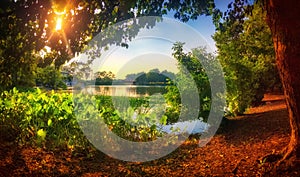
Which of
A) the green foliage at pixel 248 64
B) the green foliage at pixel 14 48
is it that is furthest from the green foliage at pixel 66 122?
the green foliage at pixel 248 64

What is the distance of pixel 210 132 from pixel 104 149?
12.4 feet

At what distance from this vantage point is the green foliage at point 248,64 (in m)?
11.2

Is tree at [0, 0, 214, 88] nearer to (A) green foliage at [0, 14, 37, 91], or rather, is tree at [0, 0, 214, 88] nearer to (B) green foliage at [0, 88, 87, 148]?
(A) green foliage at [0, 14, 37, 91]

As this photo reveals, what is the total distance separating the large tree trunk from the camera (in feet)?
16.1

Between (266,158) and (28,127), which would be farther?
(28,127)

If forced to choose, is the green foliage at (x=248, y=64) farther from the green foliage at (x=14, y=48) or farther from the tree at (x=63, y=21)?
the green foliage at (x=14, y=48)

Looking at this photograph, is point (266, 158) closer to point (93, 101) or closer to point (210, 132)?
point (210, 132)

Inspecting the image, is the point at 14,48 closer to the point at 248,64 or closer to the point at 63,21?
the point at 63,21

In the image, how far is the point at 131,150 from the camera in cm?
767

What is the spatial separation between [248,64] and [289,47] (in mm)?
7609

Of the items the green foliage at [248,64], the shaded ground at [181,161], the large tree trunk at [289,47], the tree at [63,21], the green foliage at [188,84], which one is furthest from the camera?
the green foliage at [248,64]

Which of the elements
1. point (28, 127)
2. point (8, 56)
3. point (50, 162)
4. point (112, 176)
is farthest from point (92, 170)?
point (8, 56)

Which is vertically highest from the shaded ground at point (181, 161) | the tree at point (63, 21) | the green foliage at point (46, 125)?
the tree at point (63, 21)

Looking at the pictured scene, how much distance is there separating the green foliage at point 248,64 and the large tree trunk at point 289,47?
397 cm
